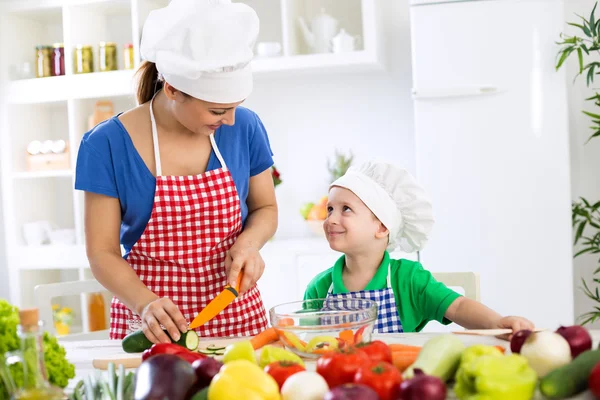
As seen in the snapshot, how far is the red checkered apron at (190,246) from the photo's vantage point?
1676 mm

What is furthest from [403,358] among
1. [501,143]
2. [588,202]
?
[588,202]

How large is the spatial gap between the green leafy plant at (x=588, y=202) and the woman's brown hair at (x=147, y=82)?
1.75 m

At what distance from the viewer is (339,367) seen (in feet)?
3.12

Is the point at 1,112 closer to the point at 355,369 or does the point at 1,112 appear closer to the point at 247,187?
the point at 247,187

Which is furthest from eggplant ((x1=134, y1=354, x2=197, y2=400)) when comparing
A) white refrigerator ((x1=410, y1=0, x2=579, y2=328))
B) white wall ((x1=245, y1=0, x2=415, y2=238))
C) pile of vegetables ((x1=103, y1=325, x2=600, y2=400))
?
white wall ((x1=245, y1=0, x2=415, y2=238))

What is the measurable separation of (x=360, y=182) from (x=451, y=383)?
2.64 feet

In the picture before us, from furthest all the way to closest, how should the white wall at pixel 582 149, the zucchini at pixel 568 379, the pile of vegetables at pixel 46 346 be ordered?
the white wall at pixel 582 149 → the pile of vegetables at pixel 46 346 → the zucchini at pixel 568 379

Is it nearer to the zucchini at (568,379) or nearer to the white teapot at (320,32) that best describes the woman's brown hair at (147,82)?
the zucchini at (568,379)

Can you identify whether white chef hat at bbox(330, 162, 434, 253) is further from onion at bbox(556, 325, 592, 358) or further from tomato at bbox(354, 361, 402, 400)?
tomato at bbox(354, 361, 402, 400)

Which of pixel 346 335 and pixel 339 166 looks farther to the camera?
pixel 339 166

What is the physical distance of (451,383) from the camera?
1.04m

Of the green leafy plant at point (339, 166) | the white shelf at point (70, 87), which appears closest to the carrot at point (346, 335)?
the green leafy plant at point (339, 166)

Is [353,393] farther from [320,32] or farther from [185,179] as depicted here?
Result: [320,32]

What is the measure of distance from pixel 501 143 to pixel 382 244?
1331 mm
